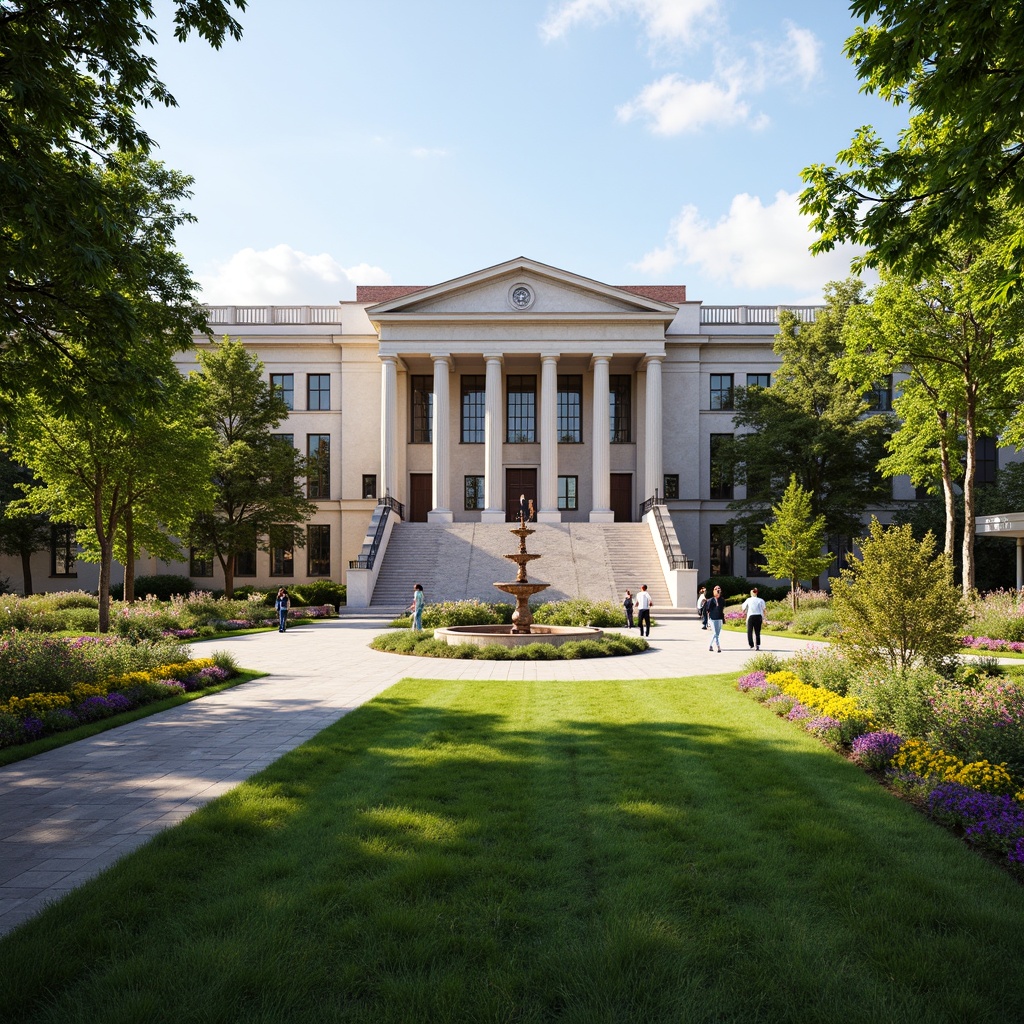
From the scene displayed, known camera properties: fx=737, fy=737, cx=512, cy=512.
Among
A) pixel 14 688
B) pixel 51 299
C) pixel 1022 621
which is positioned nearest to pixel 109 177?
pixel 51 299

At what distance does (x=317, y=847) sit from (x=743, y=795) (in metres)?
3.85

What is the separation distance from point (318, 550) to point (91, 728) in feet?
124

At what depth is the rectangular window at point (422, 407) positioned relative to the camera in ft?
158

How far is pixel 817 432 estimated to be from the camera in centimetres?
3781

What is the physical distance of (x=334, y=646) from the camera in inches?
827

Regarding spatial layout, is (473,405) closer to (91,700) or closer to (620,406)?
(620,406)

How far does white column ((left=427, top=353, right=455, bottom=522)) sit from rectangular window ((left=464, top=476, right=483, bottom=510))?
413cm

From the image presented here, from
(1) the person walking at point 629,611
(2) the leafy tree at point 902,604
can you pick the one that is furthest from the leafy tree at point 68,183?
(1) the person walking at point 629,611

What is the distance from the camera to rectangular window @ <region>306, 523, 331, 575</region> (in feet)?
154

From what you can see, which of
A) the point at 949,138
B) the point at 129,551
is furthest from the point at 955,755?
the point at 129,551

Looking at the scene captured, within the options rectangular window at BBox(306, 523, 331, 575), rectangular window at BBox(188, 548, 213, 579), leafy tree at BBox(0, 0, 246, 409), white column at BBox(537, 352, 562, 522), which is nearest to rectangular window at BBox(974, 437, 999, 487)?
white column at BBox(537, 352, 562, 522)

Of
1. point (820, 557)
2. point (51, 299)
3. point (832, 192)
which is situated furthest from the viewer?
point (820, 557)

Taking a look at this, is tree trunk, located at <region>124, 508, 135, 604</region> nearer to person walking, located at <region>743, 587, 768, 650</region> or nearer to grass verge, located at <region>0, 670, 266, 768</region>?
grass verge, located at <region>0, 670, 266, 768</region>

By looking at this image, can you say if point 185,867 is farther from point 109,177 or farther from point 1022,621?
point 1022,621
